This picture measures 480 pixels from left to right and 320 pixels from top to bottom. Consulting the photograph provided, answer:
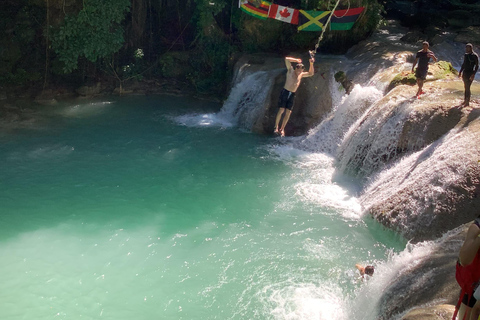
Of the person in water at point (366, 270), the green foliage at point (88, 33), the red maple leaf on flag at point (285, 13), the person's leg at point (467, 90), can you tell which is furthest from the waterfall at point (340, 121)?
the green foliage at point (88, 33)

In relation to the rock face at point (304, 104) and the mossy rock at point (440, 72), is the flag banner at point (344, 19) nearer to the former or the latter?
the rock face at point (304, 104)

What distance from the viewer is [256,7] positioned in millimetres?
12906

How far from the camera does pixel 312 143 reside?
1031 cm

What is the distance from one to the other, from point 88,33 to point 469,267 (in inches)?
499

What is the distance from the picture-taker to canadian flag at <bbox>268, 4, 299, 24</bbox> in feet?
41.6

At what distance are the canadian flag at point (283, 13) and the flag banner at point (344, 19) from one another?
44.9 inches

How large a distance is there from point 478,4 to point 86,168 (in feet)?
54.7

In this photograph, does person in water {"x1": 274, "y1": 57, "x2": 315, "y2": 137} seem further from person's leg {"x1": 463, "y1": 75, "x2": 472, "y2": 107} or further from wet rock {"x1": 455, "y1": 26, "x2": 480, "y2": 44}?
wet rock {"x1": 455, "y1": 26, "x2": 480, "y2": 44}

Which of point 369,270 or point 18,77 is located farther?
point 18,77

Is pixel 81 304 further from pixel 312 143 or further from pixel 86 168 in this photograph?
pixel 312 143

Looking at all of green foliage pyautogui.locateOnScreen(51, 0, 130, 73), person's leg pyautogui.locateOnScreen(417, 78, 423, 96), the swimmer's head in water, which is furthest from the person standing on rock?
green foliage pyautogui.locateOnScreen(51, 0, 130, 73)

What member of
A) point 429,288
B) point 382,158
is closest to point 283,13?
point 382,158

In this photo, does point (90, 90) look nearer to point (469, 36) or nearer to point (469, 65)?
point (469, 65)

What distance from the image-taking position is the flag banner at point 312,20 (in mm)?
12531
